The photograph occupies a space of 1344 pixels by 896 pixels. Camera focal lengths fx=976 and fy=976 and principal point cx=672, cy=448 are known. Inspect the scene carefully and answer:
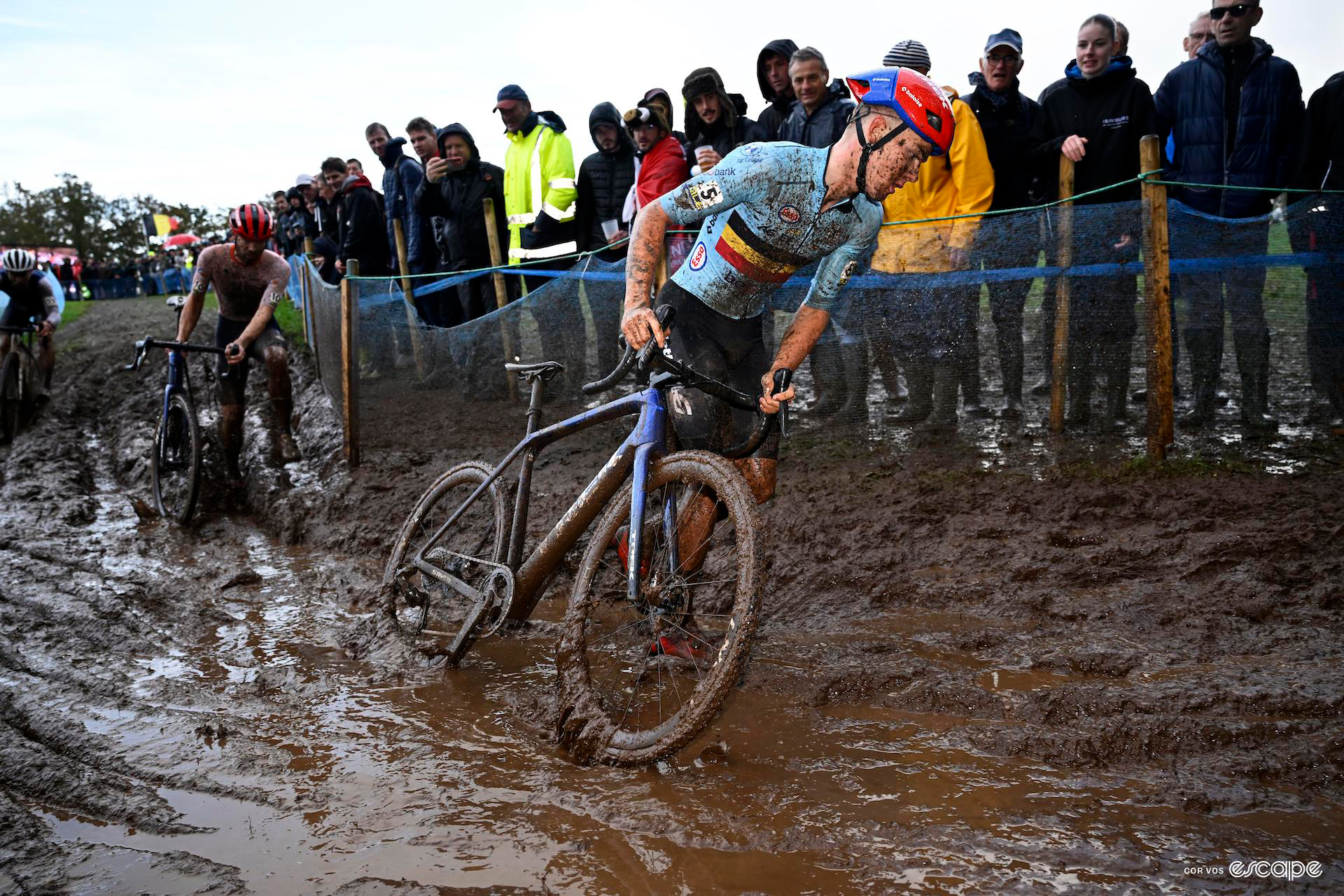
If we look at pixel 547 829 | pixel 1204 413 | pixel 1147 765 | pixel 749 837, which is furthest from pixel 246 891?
pixel 1204 413

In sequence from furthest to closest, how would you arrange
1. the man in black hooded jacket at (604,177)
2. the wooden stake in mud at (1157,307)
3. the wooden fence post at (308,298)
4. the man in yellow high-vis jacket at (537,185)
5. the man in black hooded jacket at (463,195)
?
the wooden fence post at (308,298), the man in black hooded jacket at (463,195), the man in yellow high-vis jacket at (537,185), the man in black hooded jacket at (604,177), the wooden stake in mud at (1157,307)

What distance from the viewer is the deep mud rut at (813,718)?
2.63 meters

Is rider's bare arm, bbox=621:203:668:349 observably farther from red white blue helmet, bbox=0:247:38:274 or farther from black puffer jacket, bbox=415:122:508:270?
red white blue helmet, bbox=0:247:38:274

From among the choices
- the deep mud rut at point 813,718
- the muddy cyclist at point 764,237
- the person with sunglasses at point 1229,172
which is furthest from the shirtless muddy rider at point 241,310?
the person with sunglasses at point 1229,172

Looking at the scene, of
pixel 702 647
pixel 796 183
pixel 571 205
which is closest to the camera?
pixel 796 183

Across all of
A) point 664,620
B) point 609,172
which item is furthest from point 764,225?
point 609,172

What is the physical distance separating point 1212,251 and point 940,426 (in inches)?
70.7

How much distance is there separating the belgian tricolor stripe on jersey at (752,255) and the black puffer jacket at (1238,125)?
11.7 ft

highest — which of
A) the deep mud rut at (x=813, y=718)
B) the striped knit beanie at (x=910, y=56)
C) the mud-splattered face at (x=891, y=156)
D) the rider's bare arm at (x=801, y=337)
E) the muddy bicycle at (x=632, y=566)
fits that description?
the striped knit beanie at (x=910, y=56)

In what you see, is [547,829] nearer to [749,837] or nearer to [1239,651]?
[749,837]

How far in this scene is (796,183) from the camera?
3750 millimetres

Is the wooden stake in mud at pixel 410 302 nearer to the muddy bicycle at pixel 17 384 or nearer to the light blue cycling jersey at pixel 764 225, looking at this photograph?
the light blue cycling jersey at pixel 764 225

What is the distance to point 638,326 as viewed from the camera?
351cm

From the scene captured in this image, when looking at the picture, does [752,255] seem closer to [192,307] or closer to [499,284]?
[499,284]
